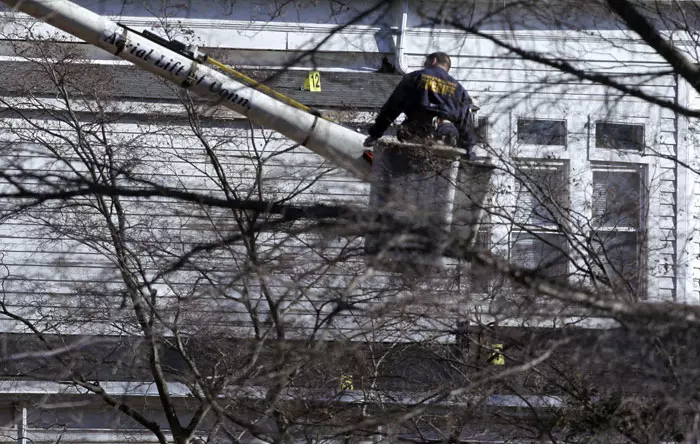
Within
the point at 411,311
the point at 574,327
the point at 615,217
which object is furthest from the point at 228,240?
the point at 615,217

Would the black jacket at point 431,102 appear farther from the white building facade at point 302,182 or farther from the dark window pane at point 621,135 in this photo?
the dark window pane at point 621,135

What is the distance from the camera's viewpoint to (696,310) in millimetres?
5598

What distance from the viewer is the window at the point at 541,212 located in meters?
7.64

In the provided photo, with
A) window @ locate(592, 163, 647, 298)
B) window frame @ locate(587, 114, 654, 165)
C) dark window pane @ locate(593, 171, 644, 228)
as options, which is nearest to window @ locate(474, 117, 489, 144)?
window @ locate(592, 163, 647, 298)

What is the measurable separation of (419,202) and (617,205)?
259 cm

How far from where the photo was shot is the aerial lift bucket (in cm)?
555

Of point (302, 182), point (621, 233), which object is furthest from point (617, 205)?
point (302, 182)

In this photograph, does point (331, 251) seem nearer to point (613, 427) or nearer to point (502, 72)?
point (613, 427)

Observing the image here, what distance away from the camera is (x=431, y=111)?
7578 mm

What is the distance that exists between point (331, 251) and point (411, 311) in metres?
0.75

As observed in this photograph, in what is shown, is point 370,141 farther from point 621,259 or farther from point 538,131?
point 621,259

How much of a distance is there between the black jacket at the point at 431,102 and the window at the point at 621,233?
4.61ft

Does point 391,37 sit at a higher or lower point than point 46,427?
higher

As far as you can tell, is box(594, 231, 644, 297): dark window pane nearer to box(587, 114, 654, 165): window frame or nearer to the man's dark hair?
box(587, 114, 654, 165): window frame
